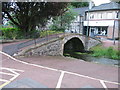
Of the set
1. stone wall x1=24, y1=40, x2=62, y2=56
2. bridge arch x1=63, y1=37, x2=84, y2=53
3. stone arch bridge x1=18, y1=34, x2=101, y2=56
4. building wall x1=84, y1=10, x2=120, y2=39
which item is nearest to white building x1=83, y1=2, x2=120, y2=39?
building wall x1=84, y1=10, x2=120, y2=39

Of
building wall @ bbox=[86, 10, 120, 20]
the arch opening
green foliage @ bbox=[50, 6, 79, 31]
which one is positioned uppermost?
building wall @ bbox=[86, 10, 120, 20]

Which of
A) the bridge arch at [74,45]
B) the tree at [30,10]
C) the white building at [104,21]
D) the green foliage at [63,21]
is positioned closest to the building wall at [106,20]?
the white building at [104,21]

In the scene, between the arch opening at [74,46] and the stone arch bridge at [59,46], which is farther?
the arch opening at [74,46]

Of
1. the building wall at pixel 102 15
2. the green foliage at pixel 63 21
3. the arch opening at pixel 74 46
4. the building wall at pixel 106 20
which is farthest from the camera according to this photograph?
the building wall at pixel 102 15

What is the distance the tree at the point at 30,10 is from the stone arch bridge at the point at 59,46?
13.3 ft

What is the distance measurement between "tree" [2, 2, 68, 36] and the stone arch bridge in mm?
4056

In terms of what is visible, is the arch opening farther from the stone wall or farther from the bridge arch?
the stone wall

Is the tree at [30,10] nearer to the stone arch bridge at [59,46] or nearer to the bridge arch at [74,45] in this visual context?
the stone arch bridge at [59,46]

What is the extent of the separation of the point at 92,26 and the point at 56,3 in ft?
61.0

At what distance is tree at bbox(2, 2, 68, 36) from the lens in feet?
62.0

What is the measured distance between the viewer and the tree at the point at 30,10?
18906mm

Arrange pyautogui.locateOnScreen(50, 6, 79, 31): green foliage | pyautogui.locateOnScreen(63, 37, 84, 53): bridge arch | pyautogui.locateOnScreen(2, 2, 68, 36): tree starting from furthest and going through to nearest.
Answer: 1. pyautogui.locateOnScreen(50, 6, 79, 31): green foliage
2. pyautogui.locateOnScreen(63, 37, 84, 53): bridge arch
3. pyautogui.locateOnScreen(2, 2, 68, 36): tree

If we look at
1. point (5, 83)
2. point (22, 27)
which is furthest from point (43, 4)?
point (5, 83)

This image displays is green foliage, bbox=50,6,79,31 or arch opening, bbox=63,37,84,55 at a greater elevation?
green foliage, bbox=50,6,79,31
